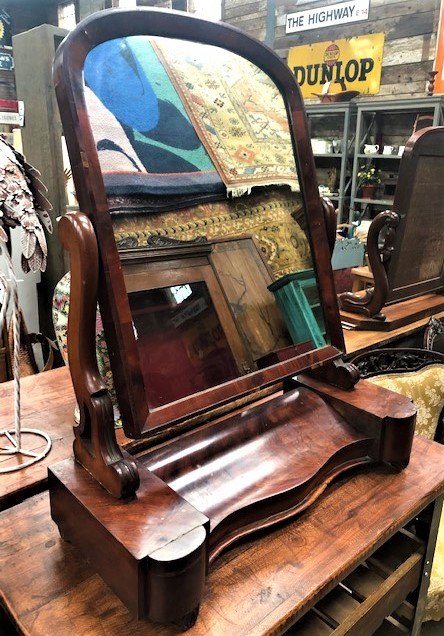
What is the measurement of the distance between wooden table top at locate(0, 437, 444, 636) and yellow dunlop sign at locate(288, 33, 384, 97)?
4.62 meters

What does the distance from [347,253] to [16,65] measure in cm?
170

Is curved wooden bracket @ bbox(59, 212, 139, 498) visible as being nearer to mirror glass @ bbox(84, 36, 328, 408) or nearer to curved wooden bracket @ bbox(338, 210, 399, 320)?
mirror glass @ bbox(84, 36, 328, 408)

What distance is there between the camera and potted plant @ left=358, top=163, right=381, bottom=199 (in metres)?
4.63

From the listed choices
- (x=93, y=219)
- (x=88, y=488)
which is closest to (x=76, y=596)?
(x=88, y=488)

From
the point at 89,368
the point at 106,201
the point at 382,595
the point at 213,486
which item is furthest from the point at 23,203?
the point at 382,595

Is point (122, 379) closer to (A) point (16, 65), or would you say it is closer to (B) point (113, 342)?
(B) point (113, 342)

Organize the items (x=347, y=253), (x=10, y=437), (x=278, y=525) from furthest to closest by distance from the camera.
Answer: (x=347, y=253) < (x=10, y=437) < (x=278, y=525)

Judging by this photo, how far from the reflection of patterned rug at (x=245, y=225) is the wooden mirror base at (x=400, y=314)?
0.92 meters

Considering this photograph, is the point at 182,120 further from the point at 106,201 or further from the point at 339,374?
the point at 339,374

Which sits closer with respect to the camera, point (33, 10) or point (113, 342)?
point (113, 342)

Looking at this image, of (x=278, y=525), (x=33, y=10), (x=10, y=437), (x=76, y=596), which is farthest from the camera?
(x=33, y=10)

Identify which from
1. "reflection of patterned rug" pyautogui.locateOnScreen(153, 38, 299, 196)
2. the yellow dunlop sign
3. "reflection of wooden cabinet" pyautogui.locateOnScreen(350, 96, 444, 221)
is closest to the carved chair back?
"reflection of patterned rug" pyautogui.locateOnScreen(153, 38, 299, 196)

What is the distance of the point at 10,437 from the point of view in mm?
1094

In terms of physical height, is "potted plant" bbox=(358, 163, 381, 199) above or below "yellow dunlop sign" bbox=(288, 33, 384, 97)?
below
